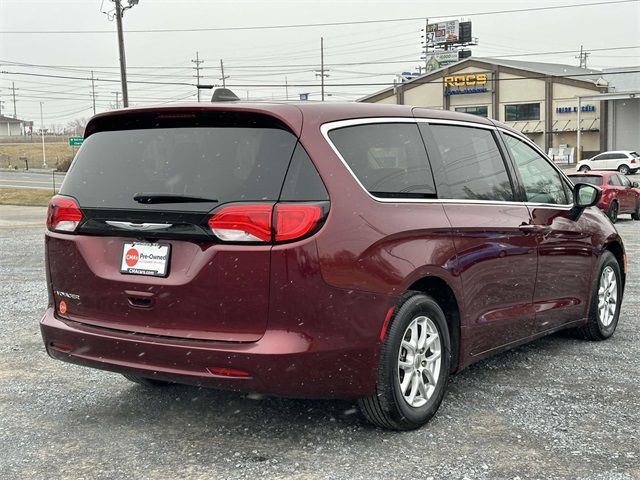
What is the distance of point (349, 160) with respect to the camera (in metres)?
3.74

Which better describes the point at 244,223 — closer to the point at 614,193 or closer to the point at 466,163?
the point at 466,163

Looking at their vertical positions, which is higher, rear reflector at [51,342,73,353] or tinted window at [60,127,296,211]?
tinted window at [60,127,296,211]

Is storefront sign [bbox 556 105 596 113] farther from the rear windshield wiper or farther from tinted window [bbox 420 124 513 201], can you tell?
the rear windshield wiper

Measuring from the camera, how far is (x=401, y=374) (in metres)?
3.96

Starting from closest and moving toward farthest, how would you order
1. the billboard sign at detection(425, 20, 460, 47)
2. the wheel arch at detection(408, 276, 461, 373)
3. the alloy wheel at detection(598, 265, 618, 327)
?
the wheel arch at detection(408, 276, 461, 373) → the alloy wheel at detection(598, 265, 618, 327) → the billboard sign at detection(425, 20, 460, 47)

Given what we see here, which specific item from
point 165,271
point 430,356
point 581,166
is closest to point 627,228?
point 430,356

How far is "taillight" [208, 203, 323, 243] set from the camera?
11.2 feet

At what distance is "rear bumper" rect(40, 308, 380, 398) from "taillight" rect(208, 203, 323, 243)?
46cm

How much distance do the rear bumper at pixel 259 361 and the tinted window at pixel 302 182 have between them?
0.65m

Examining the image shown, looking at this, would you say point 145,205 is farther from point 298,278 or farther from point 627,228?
point 627,228

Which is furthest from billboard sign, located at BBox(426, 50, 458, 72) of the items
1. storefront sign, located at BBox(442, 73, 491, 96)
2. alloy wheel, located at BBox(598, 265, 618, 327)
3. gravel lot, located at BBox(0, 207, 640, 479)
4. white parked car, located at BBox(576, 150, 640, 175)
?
gravel lot, located at BBox(0, 207, 640, 479)


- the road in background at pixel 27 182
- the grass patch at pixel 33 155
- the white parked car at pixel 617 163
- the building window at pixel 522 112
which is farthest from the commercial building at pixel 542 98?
the grass patch at pixel 33 155

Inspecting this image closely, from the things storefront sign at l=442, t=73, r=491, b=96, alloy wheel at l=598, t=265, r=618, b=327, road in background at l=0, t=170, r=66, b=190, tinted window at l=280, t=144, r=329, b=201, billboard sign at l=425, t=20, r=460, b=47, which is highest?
billboard sign at l=425, t=20, r=460, b=47

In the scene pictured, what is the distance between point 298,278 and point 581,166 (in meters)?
44.6
